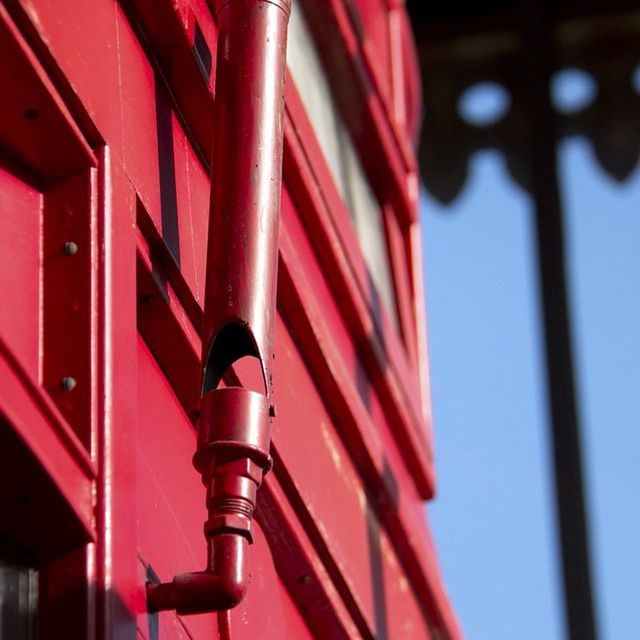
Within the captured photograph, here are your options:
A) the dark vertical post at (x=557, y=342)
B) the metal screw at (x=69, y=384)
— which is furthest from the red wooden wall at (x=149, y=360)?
the dark vertical post at (x=557, y=342)

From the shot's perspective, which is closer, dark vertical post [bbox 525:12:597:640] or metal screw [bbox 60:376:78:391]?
metal screw [bbox 60:376:78:391]

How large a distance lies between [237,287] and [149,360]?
1.11 ft

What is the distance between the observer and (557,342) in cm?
712

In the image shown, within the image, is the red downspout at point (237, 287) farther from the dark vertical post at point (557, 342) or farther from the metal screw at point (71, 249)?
the dark vertical post at point (557, 342)

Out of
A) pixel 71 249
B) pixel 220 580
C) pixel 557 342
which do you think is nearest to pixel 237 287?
pixel 71 249

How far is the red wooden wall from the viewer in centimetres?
185

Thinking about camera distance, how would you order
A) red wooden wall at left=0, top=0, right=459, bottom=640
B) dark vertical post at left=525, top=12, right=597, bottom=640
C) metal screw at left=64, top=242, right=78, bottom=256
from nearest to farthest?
red wooden wall at left=0, top=0, right=459, bottom=640, metal screw at left=64, top=242, right=78, bottom=256, dark vertical post at left=525, top=12, right=597, bottom=640

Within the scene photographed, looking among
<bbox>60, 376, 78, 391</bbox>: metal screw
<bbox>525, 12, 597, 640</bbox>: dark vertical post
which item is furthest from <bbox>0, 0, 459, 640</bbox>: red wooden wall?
<bbox>525, 12, 597, 640</bbox>: dark vertical post

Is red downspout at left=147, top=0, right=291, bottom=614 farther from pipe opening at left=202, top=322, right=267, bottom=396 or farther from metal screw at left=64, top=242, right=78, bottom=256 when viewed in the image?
metal screw at left=64, top=242, right=78, bottom=256

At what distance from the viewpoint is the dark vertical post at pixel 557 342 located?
21.4ft

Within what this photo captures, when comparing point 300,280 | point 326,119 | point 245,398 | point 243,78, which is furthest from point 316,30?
point 245,398

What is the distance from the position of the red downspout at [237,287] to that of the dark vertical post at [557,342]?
14.4 feet

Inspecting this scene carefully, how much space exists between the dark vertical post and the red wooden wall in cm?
316

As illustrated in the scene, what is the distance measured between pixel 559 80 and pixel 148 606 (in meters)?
5.49
